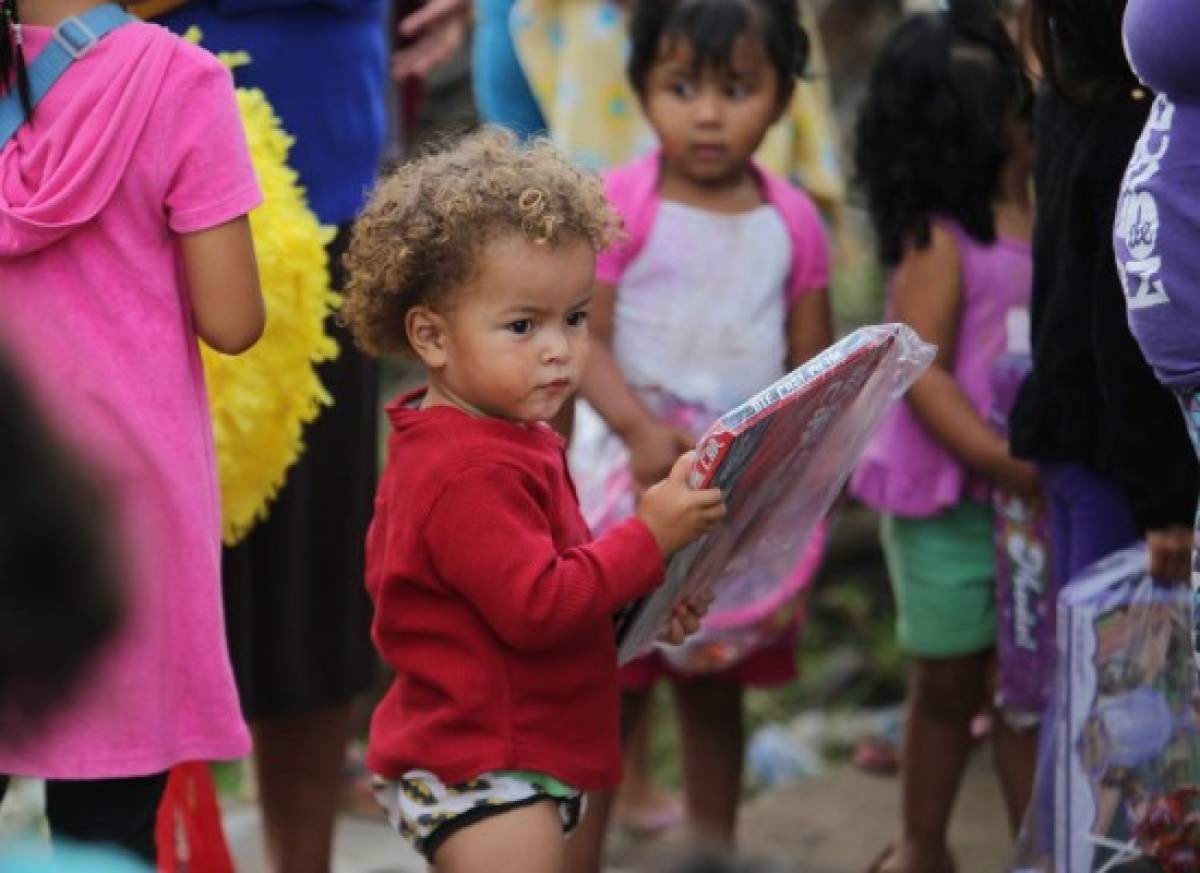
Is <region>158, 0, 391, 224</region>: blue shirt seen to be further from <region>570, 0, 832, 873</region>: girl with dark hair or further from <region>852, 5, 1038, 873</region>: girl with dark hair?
<region>852, 5, 1038, 873</region>: girl with dark hair

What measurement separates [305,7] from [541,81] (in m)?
0.88

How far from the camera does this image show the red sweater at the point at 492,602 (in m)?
2.69

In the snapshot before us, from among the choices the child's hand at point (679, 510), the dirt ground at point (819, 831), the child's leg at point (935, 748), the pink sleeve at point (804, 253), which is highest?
the pink sleeve at point (804, 253)

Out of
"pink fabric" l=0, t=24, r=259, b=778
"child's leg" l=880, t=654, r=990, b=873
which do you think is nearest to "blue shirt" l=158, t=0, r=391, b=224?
"pink fabric" l=0, t=24, r=259, b=778

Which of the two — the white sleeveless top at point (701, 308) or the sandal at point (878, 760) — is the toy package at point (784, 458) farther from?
the sandal at point (878, 760)

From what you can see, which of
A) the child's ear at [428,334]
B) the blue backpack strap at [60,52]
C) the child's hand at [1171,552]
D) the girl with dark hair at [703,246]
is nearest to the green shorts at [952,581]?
the girl with dark hair at [703,246]

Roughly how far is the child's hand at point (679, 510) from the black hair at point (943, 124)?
1274 millimetres

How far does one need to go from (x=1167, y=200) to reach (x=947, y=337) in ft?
3.71

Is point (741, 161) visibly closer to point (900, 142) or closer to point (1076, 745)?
point (900, 142)

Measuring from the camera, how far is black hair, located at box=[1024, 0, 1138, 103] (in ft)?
10.6

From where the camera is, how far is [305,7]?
3447mm

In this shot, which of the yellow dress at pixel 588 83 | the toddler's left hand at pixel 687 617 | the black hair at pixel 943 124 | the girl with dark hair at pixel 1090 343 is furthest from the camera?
the yellow dress at pixel 588 83

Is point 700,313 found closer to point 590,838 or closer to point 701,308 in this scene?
point 701,308

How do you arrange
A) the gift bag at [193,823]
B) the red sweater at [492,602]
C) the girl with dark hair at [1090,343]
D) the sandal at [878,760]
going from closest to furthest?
the red sweater at [492,602] → the girl with dark hair at [1090,343] → the gift bag at [193,823] → the sandal at [878,760]
